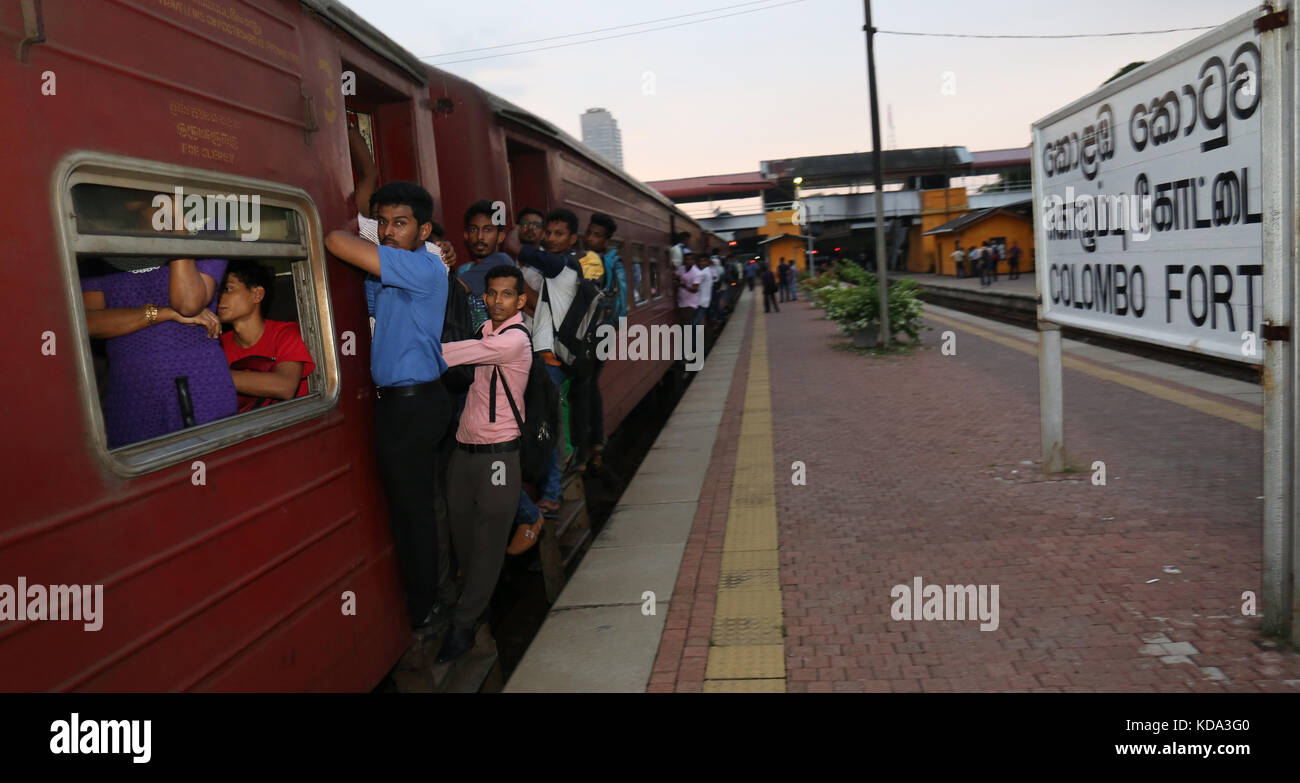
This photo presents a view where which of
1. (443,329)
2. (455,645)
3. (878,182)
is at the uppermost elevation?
(878,182)

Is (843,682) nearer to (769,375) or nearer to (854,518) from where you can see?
(854,518)

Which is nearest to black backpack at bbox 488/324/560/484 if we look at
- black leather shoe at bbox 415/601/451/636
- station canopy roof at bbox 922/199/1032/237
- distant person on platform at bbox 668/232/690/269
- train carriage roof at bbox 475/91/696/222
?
black leather shoe at bbox 415/601/451/636

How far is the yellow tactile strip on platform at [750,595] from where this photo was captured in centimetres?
393

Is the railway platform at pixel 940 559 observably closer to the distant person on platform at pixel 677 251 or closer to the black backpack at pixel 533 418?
the black backpack at pixel 533 418

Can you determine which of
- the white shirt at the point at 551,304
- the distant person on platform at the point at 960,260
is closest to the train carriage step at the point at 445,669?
the white shirt at the point at 551,304

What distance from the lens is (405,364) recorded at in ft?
12.1

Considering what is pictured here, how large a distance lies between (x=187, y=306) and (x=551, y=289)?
3054mm

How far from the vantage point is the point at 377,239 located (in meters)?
3.99

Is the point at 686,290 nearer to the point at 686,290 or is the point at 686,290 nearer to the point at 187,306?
the point at 686,290

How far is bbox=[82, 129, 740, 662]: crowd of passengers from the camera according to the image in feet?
8.81

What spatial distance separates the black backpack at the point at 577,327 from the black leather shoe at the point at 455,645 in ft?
6.60

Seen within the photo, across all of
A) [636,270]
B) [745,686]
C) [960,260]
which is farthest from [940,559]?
[960,260]

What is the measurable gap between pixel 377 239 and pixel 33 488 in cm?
214
